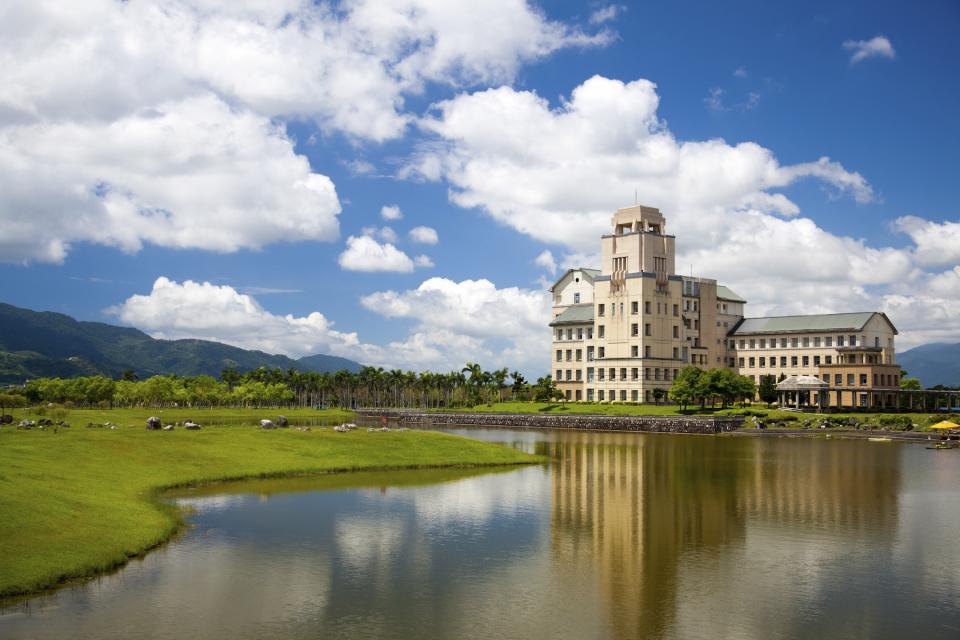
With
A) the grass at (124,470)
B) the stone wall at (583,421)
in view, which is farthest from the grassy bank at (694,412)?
the grass at (124,470)

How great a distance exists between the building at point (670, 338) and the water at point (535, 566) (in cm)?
11478

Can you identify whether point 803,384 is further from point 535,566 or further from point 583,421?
point 535,566

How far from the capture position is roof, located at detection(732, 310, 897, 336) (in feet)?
573

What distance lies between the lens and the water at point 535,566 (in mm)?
23953

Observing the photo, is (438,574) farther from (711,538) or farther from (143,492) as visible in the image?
(143,492)

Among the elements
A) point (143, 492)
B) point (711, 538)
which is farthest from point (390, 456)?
point (711, 538)

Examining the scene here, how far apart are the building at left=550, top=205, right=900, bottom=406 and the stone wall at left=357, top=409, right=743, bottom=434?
33714 mm

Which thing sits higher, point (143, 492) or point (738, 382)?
point (738, 382)

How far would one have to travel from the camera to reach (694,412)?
489ft

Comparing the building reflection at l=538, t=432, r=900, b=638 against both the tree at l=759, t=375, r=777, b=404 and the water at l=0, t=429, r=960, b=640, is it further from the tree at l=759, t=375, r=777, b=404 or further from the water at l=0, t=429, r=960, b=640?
the tree at l=759, t=375, r=777, b=404

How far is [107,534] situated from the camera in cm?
3241

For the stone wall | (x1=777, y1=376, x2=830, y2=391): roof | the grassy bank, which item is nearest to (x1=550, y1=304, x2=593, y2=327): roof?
the grassy bank

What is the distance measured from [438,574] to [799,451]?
6559 cm

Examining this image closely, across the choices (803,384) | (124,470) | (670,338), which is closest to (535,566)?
(124,470)
